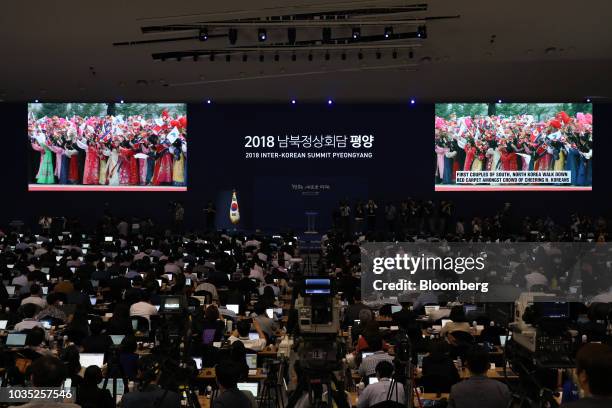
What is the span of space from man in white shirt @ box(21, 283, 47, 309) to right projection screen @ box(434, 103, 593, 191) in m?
21.0

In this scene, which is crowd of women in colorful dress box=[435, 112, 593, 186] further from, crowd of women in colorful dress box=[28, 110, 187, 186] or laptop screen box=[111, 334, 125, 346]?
laptop screen box=[111, 334, 125, 346]

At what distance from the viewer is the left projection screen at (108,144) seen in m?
32.6

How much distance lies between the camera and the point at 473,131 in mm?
32312

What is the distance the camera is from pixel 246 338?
11.6 metres

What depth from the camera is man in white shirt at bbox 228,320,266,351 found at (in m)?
11.4

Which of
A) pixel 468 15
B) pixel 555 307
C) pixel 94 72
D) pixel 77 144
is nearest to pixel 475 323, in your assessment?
pixel 555 307

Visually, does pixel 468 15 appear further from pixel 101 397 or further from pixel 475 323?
pixel 101 397

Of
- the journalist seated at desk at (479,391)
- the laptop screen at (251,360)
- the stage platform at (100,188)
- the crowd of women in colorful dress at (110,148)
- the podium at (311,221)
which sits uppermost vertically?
the crowd of women in colorful dress at (110,148)

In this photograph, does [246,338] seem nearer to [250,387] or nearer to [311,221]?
[250,387]

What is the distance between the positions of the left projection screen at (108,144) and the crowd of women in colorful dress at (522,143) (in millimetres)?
9961

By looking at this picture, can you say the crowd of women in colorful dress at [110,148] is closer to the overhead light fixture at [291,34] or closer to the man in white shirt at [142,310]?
the overhead light fixture at [291,34]
